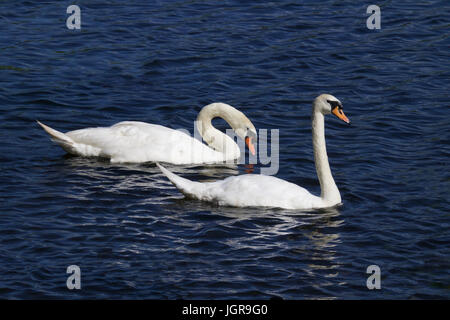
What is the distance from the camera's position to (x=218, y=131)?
15.0 meters

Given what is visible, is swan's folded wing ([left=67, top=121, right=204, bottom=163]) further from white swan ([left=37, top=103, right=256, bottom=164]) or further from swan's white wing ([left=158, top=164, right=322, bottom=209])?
swan's white wing ([left=158, top=164, right=322, bottom=209])

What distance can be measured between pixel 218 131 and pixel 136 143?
156 centimetres

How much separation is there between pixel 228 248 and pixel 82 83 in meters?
7.24

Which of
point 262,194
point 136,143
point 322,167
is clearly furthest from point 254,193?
point 136,143

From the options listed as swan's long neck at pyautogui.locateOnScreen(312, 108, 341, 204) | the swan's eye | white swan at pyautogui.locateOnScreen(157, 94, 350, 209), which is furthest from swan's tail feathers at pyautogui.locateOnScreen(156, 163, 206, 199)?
the swan's eye

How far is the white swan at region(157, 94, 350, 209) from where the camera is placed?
12.1 m

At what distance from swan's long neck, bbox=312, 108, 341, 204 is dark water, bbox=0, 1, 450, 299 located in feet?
0.68

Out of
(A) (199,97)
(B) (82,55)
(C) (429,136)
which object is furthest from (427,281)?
(B) (82,55)

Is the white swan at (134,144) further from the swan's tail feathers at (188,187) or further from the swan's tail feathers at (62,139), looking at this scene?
the swan's tail feathers at (188,187)

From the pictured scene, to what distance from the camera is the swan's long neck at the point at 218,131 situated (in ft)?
48.5

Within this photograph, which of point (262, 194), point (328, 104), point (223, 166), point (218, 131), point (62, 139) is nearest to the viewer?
point (262, 194)

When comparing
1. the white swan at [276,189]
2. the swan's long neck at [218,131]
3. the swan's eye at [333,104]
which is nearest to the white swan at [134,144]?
the swan's long neck at [218,131]

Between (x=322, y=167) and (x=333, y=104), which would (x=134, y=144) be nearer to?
(x=322, y=167)

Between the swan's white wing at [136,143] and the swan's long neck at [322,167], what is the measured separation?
248 cm
